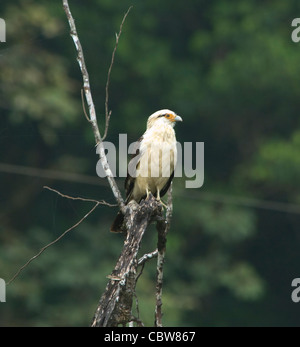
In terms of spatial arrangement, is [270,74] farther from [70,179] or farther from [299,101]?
[70,179]

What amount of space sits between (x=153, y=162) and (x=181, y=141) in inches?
312

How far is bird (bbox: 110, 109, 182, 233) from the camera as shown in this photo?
4652 mm

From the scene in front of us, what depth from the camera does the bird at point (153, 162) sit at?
4.65m

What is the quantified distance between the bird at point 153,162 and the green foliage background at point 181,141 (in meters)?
4.06

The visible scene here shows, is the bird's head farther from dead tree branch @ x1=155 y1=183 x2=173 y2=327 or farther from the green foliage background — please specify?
the green foliage background

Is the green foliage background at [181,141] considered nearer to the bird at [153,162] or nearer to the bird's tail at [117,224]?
the bird at [153,162]

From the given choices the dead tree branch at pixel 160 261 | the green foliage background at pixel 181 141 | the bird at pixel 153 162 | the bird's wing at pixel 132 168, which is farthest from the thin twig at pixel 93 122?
the green foliage background at pixel 181 141

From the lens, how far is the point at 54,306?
448 inches

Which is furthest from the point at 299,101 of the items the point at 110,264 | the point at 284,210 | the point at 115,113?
the point at 110,264

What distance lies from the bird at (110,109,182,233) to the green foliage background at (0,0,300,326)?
4.06 m
